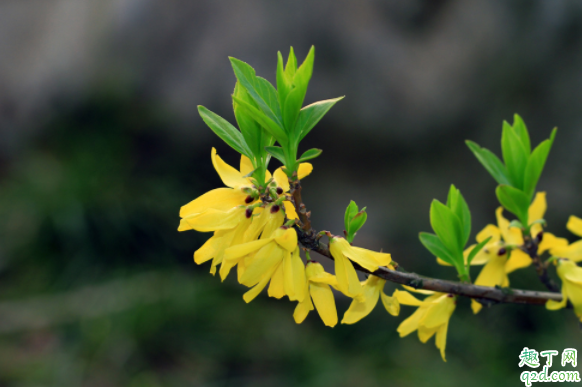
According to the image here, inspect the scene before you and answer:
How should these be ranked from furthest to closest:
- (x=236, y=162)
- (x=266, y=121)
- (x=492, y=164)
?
(x=236, y=162)
(x=492, y=164)
(x=266, y=121)

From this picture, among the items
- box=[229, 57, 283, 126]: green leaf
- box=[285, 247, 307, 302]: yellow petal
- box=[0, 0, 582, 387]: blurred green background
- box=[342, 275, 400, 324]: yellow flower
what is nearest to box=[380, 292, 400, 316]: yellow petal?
box=[342, 275, 400, 324]: yellow flower

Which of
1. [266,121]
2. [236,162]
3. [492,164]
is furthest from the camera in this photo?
[236,162]

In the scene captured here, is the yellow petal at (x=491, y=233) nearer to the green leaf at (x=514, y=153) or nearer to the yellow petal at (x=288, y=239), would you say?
the green leaf at (x=514, y=153)

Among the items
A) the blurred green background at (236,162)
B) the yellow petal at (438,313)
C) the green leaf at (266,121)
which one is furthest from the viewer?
the blurred green background at (236,162)

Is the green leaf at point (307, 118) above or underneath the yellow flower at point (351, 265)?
above

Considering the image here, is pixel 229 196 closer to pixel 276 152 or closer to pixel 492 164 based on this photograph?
pixel 276 152

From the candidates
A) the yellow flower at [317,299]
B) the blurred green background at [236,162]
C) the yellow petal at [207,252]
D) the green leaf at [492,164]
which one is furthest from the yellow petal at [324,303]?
the blurred green background at [236,162]

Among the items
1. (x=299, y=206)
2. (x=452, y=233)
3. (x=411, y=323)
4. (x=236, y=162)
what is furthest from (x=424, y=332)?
(x=236, y=162)

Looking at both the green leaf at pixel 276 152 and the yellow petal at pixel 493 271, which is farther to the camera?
the yellow petal at pixel 493 271
